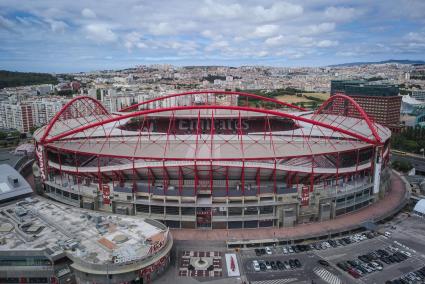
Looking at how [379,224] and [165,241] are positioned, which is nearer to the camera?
[165,241]

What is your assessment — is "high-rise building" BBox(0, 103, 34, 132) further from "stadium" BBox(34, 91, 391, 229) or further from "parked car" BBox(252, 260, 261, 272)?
"parked car" BBox(252, 260, 261, 272)

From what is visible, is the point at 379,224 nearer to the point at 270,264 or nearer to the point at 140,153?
the point at 270,264

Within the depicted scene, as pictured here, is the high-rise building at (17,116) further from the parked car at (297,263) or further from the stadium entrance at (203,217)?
the parked car at (297,263)

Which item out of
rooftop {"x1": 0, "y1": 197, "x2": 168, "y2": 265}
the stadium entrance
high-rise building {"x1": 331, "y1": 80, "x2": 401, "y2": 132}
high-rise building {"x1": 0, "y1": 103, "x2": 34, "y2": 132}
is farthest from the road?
high-rise building {"x1": 0, "y1": 103, "x2": 34, "y2": 132}

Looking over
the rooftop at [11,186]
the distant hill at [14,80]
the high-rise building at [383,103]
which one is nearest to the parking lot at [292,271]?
the rooftop at [11,186]

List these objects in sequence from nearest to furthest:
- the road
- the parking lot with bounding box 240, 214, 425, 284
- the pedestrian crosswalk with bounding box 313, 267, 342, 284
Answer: the pedestrian crosswalk with bounding box 313, 267, 342, 284, the parking lot with bounding box 240, 214, 425, 284, the road

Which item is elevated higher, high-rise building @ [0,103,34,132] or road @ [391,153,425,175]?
high-rise building @ [0,103,34,132]

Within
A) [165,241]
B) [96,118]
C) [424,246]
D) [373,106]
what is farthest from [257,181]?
[373,106]

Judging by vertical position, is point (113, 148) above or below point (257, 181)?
above
